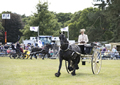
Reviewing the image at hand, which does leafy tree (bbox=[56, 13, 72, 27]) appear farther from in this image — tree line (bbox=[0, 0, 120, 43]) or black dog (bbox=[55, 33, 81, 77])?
black dog (bbox=[55, 33, 81, 77])

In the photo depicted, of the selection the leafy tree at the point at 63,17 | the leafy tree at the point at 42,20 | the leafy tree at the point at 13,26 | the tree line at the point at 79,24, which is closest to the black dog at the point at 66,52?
the tree line at the point at 79,24

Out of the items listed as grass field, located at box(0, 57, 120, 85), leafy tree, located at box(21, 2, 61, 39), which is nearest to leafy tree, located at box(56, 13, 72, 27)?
leafy tree, located at box(21, 2, 61, 39)

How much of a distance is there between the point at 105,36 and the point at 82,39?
162ft

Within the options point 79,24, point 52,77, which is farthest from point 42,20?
point 52,77

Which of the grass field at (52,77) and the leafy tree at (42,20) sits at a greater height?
the leafy tree at (42,20)

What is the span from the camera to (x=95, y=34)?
5591 centimetres

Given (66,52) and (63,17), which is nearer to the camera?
(66,52)

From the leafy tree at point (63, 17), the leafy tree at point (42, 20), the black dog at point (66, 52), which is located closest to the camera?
the black dog at point (66, 52)

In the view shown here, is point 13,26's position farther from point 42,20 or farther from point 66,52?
point 66,52

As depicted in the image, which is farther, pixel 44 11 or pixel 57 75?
pixel 44 11

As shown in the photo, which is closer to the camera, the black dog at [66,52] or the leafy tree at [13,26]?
the black dog at [66,52]

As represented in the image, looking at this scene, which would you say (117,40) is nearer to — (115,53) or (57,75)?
(115,53)

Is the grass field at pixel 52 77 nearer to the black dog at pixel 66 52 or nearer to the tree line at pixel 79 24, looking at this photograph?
the black dog at pixel 66 52

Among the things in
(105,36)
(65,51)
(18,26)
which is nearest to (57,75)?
(65,51)
